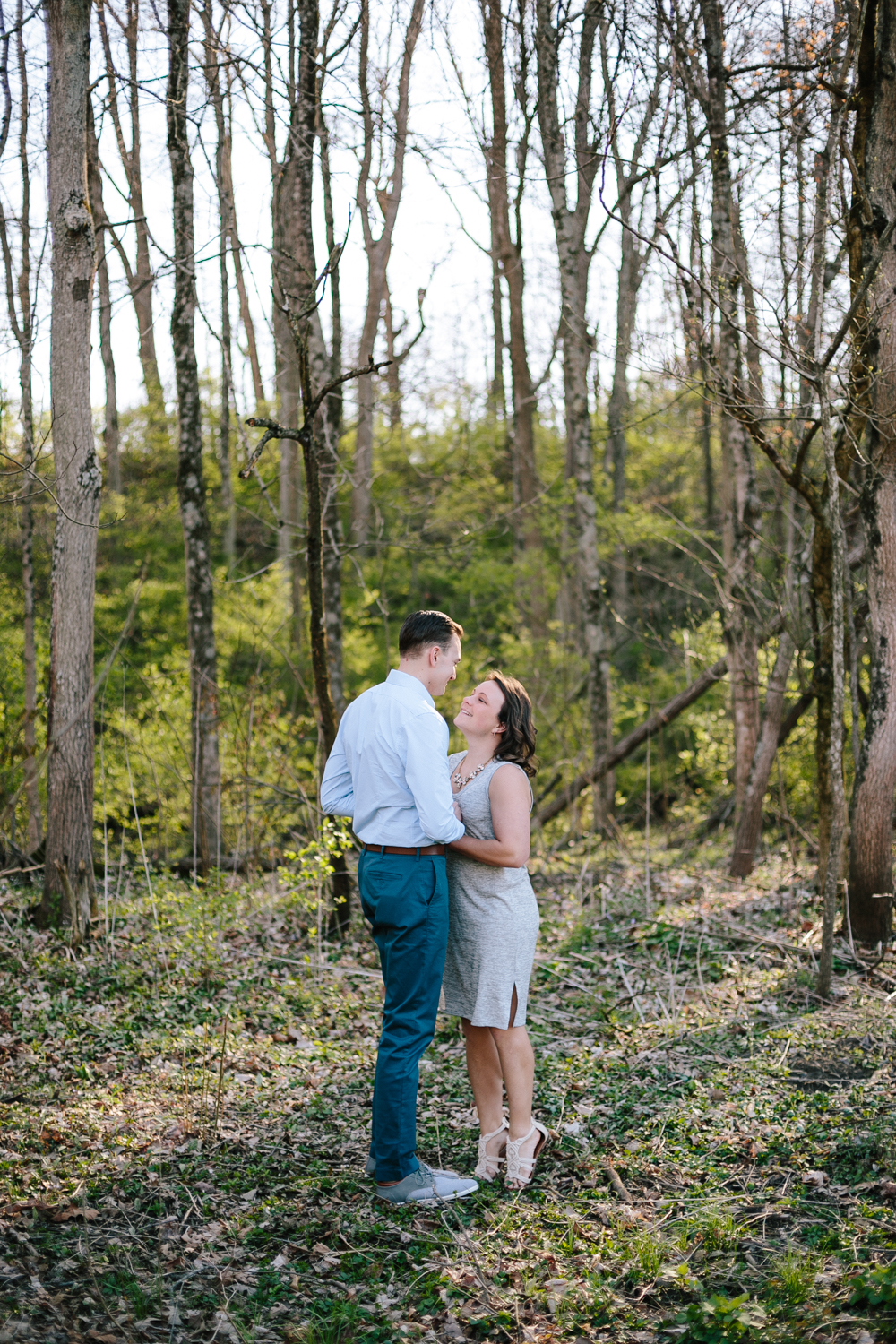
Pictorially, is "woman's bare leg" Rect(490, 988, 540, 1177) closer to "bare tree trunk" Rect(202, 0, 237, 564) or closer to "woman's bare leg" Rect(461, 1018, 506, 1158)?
"woman's bare leg" Rect(461, 1018, 506, 1158)

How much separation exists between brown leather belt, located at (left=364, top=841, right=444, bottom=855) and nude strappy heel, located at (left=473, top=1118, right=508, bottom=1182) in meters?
1.16

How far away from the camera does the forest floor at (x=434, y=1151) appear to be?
9.74 ft

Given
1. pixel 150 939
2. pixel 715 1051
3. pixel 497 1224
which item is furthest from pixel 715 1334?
pixel 150 939

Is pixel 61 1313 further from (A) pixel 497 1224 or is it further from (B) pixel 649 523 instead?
(B) pixel 649 523

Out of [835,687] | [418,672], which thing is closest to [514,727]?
[418,672]

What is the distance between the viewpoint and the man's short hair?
12.0 feet

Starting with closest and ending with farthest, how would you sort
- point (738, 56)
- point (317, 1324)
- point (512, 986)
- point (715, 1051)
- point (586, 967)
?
point (317, 1324)
point (512, 986)
point (715, 1051)
point (586, 967)
point (738, 56)

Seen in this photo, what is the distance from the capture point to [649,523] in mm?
19219

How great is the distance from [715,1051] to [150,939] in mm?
3716

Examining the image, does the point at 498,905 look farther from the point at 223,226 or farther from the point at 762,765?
the point at 223,226

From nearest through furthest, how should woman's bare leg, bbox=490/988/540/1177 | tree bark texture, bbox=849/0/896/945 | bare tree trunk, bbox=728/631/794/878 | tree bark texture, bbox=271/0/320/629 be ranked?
woman's bare leg, bbox=490/988/540/1177 → tree bark texture, bbox=849/0/896/945 → tree bark texture, bbox=271/0/320/629 → bare tree trunk, bbox=728/631/794/878

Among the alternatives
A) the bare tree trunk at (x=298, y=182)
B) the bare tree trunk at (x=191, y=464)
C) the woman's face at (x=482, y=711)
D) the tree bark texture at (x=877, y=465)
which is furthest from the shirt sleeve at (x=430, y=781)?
the bare tree trunk at (x=191, y=464)

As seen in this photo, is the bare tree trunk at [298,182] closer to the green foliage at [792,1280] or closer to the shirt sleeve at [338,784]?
the shirt sleeve at [338,784]

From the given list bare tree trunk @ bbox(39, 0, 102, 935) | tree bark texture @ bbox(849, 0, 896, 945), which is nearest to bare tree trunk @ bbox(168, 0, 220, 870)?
bare tree trunk @ bbox(39, 0, 102, 935)
